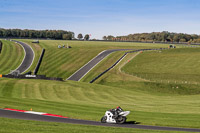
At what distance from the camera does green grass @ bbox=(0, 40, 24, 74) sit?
100 m

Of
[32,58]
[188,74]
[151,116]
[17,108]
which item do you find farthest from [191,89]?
[32,58]

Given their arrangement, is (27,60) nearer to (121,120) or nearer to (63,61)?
(63,61)

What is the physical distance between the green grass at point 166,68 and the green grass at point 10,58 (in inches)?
1634

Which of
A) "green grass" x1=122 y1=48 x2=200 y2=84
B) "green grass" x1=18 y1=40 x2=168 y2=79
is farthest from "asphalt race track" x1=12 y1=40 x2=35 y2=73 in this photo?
"green grass" x1=122 y1=48 x2=200 y2=84

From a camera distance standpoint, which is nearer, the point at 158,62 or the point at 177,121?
the point at 177,121

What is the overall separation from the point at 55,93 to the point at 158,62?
184 feet

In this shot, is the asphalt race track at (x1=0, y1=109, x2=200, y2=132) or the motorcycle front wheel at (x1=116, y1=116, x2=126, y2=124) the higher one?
the motorcycle front wheel at (x1=116, y1=116, x2=126, y2=124)

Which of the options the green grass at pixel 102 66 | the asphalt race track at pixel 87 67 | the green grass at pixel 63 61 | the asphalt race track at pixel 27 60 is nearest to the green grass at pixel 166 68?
the green grass at pixel 102 66

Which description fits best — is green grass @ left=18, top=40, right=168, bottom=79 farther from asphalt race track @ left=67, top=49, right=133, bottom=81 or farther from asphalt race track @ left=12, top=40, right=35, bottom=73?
asphalt race track @ left=12, top=40, right=35, bottom=73

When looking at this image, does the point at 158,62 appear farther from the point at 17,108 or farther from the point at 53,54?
the point at 17,108

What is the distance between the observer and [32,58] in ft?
369

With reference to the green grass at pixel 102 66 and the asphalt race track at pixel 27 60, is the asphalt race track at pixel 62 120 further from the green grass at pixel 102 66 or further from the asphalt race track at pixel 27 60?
the asphalt race track at pixel 27 60

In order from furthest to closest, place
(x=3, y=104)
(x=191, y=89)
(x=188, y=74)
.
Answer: (x=188, y=74) < (x=191, y=89) < (x=3, y=104)

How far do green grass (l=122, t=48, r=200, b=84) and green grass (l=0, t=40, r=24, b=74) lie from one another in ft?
136
